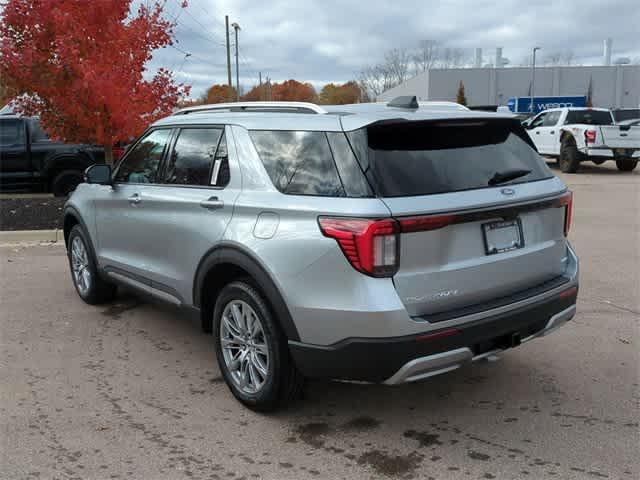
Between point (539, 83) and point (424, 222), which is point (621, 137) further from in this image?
point (539, 83)

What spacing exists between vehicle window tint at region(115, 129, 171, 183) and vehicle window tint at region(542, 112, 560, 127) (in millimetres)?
17213

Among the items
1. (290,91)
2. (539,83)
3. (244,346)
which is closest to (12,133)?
(244,346)

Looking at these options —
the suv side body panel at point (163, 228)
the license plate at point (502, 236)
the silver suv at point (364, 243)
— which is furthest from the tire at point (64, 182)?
the license plate at point (502, 236)

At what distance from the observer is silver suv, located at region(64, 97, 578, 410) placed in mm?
2998

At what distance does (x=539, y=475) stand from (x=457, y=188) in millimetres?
1450

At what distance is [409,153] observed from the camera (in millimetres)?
3211

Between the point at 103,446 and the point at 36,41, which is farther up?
the point at 36,41

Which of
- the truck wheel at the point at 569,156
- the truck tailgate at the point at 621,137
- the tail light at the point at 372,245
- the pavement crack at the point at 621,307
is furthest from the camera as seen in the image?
the truck wheel at the point at 569,156

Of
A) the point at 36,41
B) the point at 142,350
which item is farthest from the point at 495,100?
the point at 142,350

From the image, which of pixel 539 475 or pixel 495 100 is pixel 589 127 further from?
pixel 495 100

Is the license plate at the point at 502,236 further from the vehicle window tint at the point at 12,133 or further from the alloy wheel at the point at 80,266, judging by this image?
the vehicle window tint at the point at 12,133

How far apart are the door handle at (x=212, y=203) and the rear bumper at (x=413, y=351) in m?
1.02

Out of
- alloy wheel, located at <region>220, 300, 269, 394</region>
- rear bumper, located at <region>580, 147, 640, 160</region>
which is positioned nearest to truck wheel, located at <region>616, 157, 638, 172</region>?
rear bumper, located at <region>580, 147, 640, 160</region>

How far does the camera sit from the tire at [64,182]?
12430 millimetres
